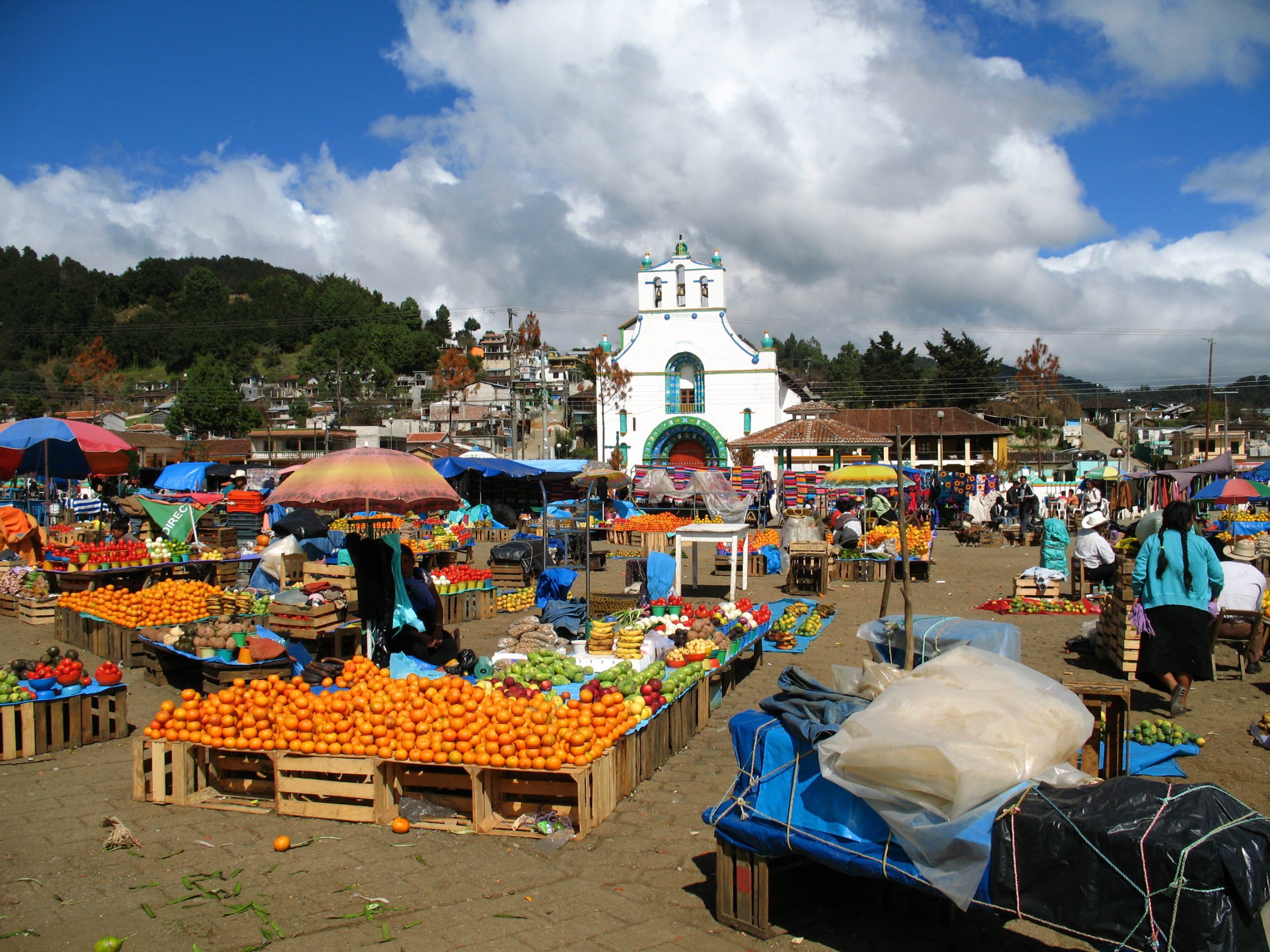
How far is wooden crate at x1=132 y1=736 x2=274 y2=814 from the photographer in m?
5.18

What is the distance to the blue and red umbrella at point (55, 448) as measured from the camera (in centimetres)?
1292

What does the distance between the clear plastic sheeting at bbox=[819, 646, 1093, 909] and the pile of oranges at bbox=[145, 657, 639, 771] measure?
6.65ft

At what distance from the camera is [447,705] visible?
520 centimetres

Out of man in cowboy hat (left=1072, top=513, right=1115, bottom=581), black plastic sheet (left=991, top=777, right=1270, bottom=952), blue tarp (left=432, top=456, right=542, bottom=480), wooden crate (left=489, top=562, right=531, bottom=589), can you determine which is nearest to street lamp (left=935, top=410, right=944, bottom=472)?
blue tarp (left=432, top=456, right=542, bottom=480)

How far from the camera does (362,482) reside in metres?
7.91

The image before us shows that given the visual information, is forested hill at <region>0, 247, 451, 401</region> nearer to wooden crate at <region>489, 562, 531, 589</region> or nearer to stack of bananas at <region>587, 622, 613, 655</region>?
wooden crate at <region>489, 562, 531, 589</region>

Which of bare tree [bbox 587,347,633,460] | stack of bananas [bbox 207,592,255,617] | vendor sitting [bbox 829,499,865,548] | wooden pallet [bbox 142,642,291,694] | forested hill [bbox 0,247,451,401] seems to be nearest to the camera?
wooden pallet [bbox 142,642,291,694]

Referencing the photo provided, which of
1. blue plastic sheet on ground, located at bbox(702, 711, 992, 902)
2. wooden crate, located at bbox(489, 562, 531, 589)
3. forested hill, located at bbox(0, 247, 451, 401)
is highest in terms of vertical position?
forested hill, located at bbox(0, 247, 451, 401)

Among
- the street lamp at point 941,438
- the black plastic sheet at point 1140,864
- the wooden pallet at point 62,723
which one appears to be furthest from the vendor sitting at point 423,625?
the street lamp at point 941,438

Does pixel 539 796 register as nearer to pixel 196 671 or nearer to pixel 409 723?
pixel 409 723

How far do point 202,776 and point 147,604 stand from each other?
4825 millimetres

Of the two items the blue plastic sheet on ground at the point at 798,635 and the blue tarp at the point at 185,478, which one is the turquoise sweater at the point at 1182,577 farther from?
the blue tarp at the point at 185,478

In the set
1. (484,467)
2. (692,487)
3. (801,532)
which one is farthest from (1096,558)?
(484,467)

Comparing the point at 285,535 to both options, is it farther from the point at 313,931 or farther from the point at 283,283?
the point at 283,283
